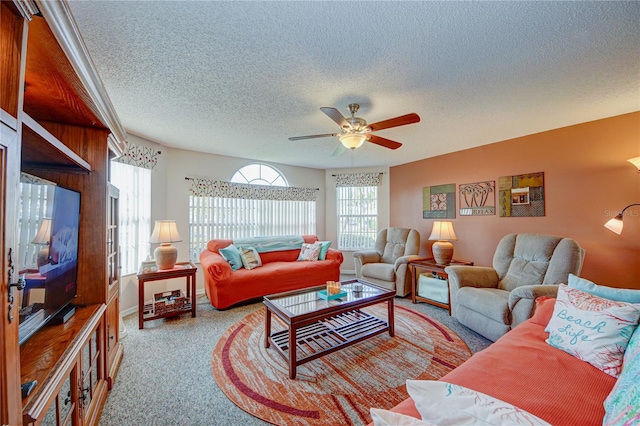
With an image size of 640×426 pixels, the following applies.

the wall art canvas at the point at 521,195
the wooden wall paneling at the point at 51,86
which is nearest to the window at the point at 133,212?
the wooden wall paneling at the point at 51,86

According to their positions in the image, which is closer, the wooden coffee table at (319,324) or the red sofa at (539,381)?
the red sofa at (539,381)

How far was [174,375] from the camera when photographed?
1934 mm

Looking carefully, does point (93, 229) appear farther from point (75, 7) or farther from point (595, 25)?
point (595, 25)

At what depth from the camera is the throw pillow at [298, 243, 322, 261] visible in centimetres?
424

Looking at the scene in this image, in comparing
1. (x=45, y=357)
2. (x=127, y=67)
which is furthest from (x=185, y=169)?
(x=45, y=357)

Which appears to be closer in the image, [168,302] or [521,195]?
[168,302]

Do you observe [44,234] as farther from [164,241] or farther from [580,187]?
[580,187]

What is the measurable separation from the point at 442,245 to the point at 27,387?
3787 mm

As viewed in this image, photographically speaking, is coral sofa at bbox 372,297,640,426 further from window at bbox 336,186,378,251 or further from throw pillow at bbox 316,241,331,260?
window at bbox 336,186,378,251

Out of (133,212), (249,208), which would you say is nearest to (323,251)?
(249,208)

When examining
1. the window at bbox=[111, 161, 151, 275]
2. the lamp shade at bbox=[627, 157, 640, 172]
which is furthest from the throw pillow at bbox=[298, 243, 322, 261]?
the lamp shade at bbox=[627, 157, 640, 172]

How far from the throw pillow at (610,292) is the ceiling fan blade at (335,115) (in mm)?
1991

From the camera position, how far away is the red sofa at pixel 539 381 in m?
0.95

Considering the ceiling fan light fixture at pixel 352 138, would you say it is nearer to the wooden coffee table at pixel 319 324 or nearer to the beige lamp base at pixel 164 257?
the wooden coffee table at pixel 319 324
